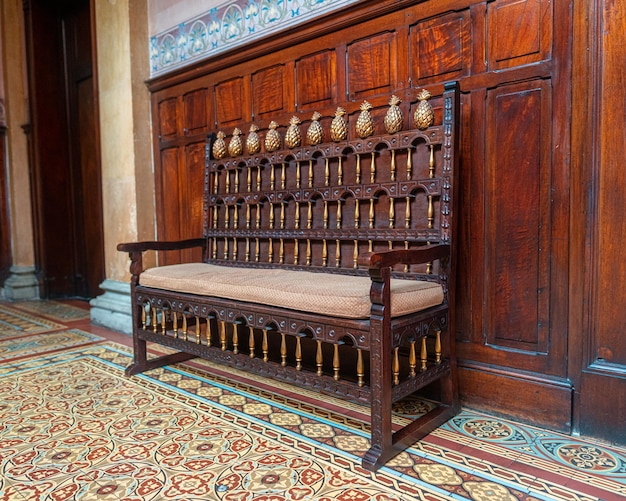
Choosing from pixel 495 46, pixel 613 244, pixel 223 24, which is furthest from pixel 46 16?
pixel 613 244

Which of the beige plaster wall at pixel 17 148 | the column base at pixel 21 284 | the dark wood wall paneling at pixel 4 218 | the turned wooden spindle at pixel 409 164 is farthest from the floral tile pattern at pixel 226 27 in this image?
the column base at pixel 21 284

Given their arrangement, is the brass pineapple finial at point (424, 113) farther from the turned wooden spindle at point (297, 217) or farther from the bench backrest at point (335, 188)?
the turned wooden spindle at point (297, 217)

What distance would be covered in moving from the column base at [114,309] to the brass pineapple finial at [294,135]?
1834 millimetres

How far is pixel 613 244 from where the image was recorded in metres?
1.61

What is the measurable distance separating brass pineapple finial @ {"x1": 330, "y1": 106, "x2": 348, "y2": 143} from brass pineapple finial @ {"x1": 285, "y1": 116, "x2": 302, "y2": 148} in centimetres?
25

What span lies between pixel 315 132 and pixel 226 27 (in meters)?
1.17

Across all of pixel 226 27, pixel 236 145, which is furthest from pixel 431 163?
pixel 226 27

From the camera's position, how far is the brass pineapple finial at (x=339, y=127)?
2268 millimetres

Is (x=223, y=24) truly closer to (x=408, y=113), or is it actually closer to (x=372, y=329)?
(x=408, y=113)

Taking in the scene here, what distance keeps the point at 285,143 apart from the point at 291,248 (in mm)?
588

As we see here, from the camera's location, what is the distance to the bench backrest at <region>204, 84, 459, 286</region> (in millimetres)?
1964

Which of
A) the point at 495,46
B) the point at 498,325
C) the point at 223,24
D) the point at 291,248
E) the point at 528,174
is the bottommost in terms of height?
the point at 498,325

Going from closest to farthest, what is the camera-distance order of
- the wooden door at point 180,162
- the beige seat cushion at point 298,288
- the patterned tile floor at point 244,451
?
1. the patterned tile floor at point 244,451
2. the beige seat cushion at point 298,288
3. the wooden door at point 180,162

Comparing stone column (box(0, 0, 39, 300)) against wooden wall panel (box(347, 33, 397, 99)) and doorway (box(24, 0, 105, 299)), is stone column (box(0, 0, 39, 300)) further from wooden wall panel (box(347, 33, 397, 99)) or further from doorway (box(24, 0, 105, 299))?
wooden wall panel (box(347, 33, 397, 99))
